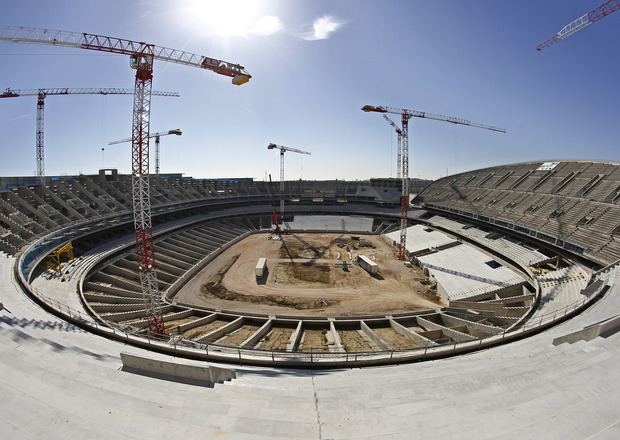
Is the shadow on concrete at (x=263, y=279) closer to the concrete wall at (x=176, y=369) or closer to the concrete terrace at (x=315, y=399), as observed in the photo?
the concrete terrace at (x=315, y=399)

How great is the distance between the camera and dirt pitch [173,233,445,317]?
94.0 feet

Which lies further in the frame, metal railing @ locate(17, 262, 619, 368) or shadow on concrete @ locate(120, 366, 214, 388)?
metal railing @ locate(17, 262, 619, 368)

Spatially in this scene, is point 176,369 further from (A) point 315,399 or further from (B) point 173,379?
(A) point 315,399

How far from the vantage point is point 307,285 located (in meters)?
34.5

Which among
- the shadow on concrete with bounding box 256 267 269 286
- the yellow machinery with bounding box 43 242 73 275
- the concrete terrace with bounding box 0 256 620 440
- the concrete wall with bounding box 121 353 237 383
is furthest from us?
the shadow on concrete with bounding box 256 267 269 286

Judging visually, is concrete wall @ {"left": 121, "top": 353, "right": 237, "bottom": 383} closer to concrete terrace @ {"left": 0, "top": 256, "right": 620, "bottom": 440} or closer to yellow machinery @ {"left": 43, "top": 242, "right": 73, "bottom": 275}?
concrete terrace @ {"left": 0, "top": 256, "right": 620, "bottom": 440}

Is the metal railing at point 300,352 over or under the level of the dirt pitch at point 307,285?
over

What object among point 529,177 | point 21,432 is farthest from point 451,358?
point 529,177

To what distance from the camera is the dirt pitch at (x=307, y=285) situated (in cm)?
2865

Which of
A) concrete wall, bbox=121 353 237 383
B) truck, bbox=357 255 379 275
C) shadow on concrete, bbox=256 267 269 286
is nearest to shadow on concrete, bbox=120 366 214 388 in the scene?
concrete wall, bbox=121 353 237 383

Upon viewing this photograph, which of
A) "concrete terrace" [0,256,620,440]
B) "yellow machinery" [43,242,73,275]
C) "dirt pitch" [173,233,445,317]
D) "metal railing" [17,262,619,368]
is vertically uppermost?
"yellow machinery" [43,242,73,275]

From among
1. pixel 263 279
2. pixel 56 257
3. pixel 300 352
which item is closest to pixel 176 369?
pixel 300 352

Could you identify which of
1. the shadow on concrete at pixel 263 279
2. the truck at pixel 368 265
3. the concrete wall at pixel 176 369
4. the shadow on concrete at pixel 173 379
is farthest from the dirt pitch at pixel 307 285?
the shadow on concrete at pixel 173 379

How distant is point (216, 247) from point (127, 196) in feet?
65.0
